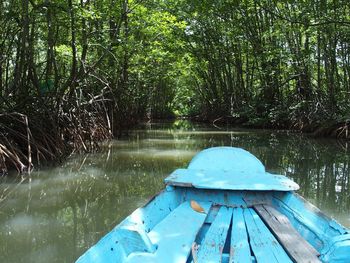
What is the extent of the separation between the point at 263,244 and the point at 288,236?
0.21 meters

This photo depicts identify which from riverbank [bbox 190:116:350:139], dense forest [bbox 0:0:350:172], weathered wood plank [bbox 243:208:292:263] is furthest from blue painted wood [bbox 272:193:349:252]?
riverbank [bbox 190:116:350:139]

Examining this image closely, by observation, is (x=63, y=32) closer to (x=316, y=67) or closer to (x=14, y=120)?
(x=14, y=120)

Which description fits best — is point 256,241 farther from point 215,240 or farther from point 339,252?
point 339,252

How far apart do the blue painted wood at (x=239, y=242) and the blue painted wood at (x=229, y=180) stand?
0.31 m

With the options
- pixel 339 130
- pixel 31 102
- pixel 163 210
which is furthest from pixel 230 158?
pixel 339 130

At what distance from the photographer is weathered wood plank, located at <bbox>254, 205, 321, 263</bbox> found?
6.92ft

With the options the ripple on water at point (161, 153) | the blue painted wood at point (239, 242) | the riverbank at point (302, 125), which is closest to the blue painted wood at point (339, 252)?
the blue painted wood at point (239, 242)

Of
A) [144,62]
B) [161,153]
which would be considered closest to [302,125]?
[144,62]

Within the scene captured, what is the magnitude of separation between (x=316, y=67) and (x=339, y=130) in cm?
500

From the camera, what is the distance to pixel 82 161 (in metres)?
8.48

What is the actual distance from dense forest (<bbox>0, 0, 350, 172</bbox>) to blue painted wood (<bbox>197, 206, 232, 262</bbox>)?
4.80 metres

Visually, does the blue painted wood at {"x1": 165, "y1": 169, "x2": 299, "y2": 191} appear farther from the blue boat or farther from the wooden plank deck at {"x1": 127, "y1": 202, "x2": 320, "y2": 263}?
the wooden plank deck at {"x1": 127, "y1": 202, "x2": 320, "y2": 263}

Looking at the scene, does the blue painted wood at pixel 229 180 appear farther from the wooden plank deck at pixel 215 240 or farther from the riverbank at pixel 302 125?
the riverbank at pixel 302 125

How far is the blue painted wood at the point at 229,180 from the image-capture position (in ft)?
10.1
